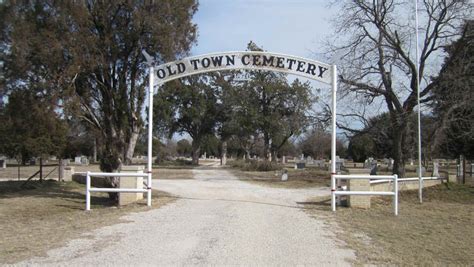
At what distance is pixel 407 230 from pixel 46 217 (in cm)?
882

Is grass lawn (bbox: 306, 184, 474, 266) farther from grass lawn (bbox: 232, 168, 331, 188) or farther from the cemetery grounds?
grass lawn (bbox: 232, 168, 331, 188)

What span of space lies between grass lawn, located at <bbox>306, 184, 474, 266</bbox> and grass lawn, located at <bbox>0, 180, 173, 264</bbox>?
17.0ft

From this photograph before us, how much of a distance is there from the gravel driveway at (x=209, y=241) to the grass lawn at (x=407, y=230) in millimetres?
535

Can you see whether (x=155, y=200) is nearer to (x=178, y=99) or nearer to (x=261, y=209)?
(x=261, y=209)

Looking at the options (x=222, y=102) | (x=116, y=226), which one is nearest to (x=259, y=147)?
(x=222, y=102)

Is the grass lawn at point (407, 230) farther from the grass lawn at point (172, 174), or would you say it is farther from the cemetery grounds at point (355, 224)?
the grass lawn at point (172, 174)

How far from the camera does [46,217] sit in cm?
1339

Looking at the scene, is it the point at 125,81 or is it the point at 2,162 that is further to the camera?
the point at 2,162

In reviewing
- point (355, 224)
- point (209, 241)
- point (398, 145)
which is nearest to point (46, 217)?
point (209, 241)

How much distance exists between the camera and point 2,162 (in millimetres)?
55062

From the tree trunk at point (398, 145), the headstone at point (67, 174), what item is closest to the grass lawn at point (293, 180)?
the tree trunk at point (398, 145)

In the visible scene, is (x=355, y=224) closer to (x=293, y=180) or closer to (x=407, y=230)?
(x=407, y=230)

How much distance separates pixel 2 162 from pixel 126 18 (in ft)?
146

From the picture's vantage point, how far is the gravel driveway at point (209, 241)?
797cm
